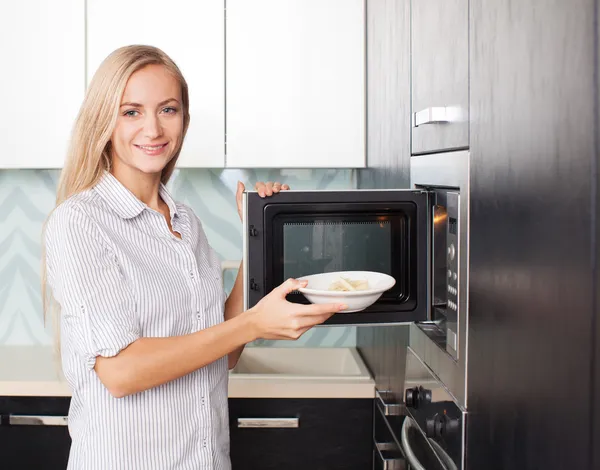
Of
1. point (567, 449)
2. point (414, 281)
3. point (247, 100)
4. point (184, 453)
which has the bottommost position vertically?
point (184, 453)

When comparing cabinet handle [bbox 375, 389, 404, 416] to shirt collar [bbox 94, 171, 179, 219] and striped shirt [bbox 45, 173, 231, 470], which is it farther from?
shirt collar [bbox 94, 171, 179, 219]

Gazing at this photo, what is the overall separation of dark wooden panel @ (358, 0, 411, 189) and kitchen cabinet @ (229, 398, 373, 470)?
636mm

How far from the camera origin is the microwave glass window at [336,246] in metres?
1.21

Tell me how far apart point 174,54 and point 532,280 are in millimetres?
1489

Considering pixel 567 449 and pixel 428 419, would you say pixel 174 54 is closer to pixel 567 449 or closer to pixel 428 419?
pixel 428 419

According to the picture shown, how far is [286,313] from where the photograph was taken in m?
1.10

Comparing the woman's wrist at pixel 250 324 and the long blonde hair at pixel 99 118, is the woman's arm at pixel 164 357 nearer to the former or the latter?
the woman's wrist at pixel 250 324

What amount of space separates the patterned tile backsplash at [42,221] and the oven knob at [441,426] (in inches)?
49.0

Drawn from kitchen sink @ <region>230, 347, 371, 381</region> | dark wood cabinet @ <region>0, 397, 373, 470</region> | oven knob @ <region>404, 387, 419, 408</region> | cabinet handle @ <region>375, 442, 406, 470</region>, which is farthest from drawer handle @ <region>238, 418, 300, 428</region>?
oven knob @ <region>404, 387, 419, 408</region>

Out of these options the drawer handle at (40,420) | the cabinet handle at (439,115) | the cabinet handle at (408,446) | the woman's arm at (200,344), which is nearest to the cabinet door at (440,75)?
the cabinet handle at (439,115)

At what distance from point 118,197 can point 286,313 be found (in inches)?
14.6

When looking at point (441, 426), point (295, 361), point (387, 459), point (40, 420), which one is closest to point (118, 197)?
point (441, 426)

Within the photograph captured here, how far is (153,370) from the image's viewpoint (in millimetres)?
1110

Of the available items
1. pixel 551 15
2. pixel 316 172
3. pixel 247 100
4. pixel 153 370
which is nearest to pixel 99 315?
pixel 153 370
